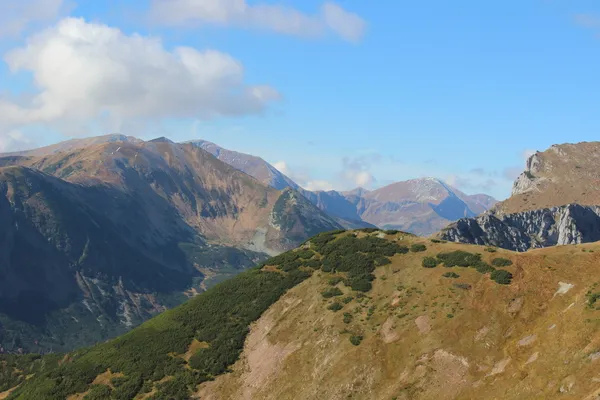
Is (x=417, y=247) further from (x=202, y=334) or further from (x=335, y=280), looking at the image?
(x=202, y=334)

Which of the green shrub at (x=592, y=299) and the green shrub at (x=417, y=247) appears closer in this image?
the green shrub at (x=592, y=299)

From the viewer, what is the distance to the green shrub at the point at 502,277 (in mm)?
72750

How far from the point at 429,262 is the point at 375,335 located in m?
19.3

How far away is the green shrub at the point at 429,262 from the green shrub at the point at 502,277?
32.5 feet

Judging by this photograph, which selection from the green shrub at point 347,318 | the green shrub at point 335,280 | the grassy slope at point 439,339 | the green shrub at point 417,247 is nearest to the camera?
the grassy slope at point 439,339

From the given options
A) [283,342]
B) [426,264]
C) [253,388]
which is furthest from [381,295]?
[253,388]

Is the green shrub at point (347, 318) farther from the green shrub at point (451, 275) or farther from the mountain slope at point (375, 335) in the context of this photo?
the green shrub at point (451, 275)

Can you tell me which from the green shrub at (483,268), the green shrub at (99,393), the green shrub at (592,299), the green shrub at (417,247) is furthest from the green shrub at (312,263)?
the green shrub at (592,299)

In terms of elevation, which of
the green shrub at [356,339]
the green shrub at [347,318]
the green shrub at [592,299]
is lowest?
the green shrub at [356,339]

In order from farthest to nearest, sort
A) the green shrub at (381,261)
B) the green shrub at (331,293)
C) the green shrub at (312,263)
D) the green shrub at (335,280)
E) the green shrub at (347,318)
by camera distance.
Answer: the green shrub at (312,263)
the green shrub at (381,261)
the green shrub at (335,280)
the green shrub at (331,293)
the green shrub at (347,318)

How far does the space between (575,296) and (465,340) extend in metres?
14.8

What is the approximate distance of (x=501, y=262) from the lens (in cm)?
7794

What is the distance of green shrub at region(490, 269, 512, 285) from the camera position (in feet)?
239

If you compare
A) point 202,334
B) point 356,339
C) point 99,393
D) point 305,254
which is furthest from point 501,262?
point 99,393
